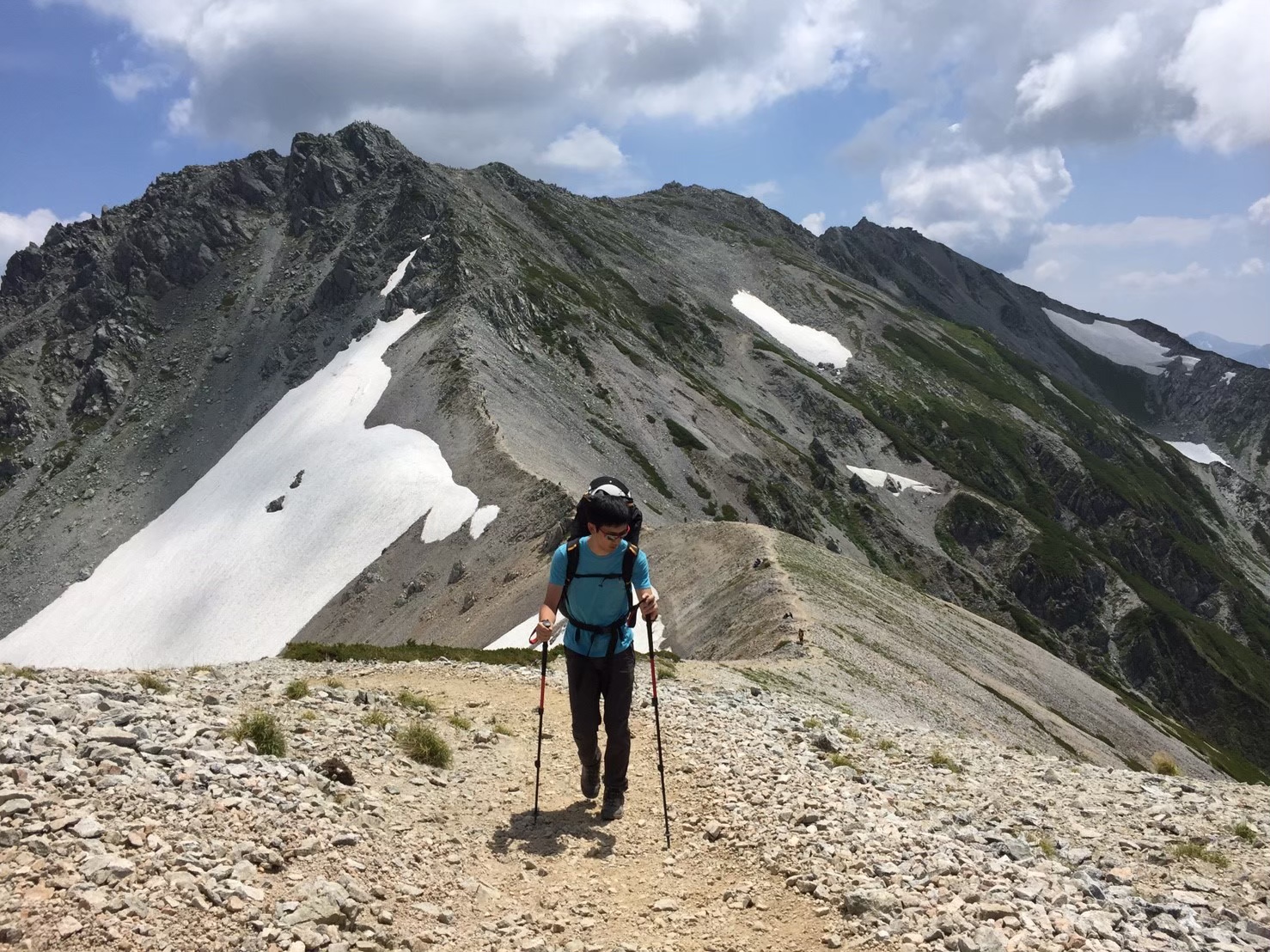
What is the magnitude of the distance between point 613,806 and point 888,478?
478 feet

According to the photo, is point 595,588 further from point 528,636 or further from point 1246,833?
point 528,636

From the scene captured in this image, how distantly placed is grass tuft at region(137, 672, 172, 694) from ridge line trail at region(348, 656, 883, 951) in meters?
4.15

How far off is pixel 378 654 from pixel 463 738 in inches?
533

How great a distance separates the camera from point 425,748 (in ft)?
39.5

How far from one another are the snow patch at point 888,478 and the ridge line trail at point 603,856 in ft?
455

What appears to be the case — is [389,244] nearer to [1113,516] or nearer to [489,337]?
[489,337]

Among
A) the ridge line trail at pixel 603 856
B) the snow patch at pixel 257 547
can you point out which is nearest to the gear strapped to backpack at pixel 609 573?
the ridge line trail at pixel 603 856

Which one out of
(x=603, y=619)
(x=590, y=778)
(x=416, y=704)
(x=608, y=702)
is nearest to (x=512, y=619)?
(x=416, y=704)

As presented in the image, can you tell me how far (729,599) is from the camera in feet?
128

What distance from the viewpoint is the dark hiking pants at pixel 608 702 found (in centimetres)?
1119

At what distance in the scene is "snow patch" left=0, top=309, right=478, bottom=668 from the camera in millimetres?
62094

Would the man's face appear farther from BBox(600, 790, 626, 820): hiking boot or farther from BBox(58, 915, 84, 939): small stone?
BBox(58, 915, 84, 939): small stone

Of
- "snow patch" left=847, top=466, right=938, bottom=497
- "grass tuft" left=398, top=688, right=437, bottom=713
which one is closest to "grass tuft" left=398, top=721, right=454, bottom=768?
"grass tuft" left=398, top=688, right=437, bottom=713

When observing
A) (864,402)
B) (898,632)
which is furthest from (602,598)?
(864,402)
